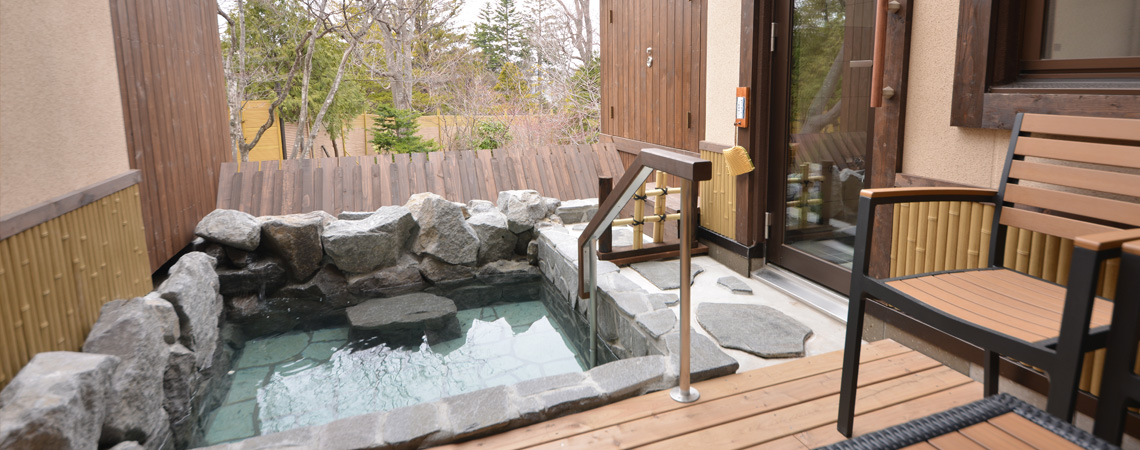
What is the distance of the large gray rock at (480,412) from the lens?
197cm

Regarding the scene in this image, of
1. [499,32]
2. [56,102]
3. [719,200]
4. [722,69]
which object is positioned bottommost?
[719,200]

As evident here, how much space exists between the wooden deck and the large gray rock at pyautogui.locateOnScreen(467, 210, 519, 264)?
10.3 ft

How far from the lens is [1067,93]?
1.86 metres

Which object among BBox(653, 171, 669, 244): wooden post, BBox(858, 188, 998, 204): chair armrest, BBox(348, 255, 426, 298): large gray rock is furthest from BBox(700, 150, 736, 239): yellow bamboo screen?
BBox(348, 255, 426, 298): large gray rock

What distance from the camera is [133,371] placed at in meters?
2.44

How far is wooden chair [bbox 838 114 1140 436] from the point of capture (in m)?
1.14

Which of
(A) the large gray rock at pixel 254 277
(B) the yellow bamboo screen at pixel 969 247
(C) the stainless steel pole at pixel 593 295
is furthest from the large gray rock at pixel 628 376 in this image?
(A) the large gray rock at pixel 254 277

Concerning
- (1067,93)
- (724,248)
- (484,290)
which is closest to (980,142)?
(1067,93)

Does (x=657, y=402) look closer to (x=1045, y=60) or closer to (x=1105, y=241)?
(x=1105, y=241)

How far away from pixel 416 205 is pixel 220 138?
228 cm

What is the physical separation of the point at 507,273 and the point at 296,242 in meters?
1.66

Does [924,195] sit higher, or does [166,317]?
[924,195]

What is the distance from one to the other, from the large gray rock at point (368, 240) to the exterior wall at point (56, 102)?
1442mm

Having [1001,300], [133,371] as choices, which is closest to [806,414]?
[1001,300]
